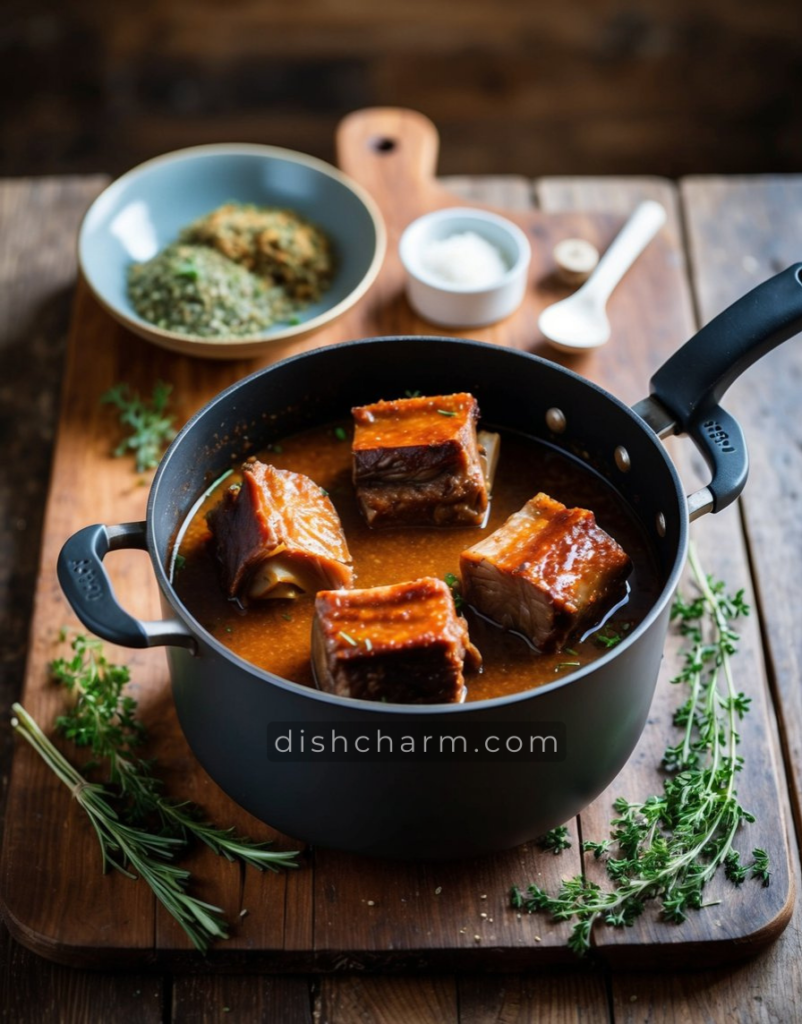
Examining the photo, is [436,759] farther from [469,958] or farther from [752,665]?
[752,665]

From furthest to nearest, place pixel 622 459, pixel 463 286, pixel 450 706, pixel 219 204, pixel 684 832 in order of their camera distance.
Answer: pixel 219 204
pixel 463 286
pixel 622 459
pixel 684 832
pixel 450 706

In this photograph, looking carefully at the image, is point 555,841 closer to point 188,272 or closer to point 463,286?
point 463,286

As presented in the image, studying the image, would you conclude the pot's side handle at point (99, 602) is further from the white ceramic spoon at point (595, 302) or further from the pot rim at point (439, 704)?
the white ceramic spoon at point (595, 302)

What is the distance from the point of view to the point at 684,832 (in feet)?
9.00

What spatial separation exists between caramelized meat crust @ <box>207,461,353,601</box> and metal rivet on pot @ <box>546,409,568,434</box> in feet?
2.07

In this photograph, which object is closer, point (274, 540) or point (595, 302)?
point (274, 540)

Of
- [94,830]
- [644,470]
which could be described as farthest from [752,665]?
[94,830]

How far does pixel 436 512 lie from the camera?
2.96 m

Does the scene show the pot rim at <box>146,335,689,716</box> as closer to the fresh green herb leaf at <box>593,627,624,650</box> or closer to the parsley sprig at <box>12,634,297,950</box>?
the fresh green herb leaf at <box>593,627,624,650</box>

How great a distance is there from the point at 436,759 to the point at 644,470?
0.93m

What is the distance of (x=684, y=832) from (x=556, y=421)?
1044 mm

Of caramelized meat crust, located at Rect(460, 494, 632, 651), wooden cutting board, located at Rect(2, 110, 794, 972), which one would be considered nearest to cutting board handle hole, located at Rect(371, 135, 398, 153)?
wooden cutting board, located at Rect(2, 110, 794, 972)

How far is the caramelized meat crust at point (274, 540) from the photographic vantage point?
273 centimetres

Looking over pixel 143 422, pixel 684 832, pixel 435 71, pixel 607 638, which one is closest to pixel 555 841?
pixel 684 832
